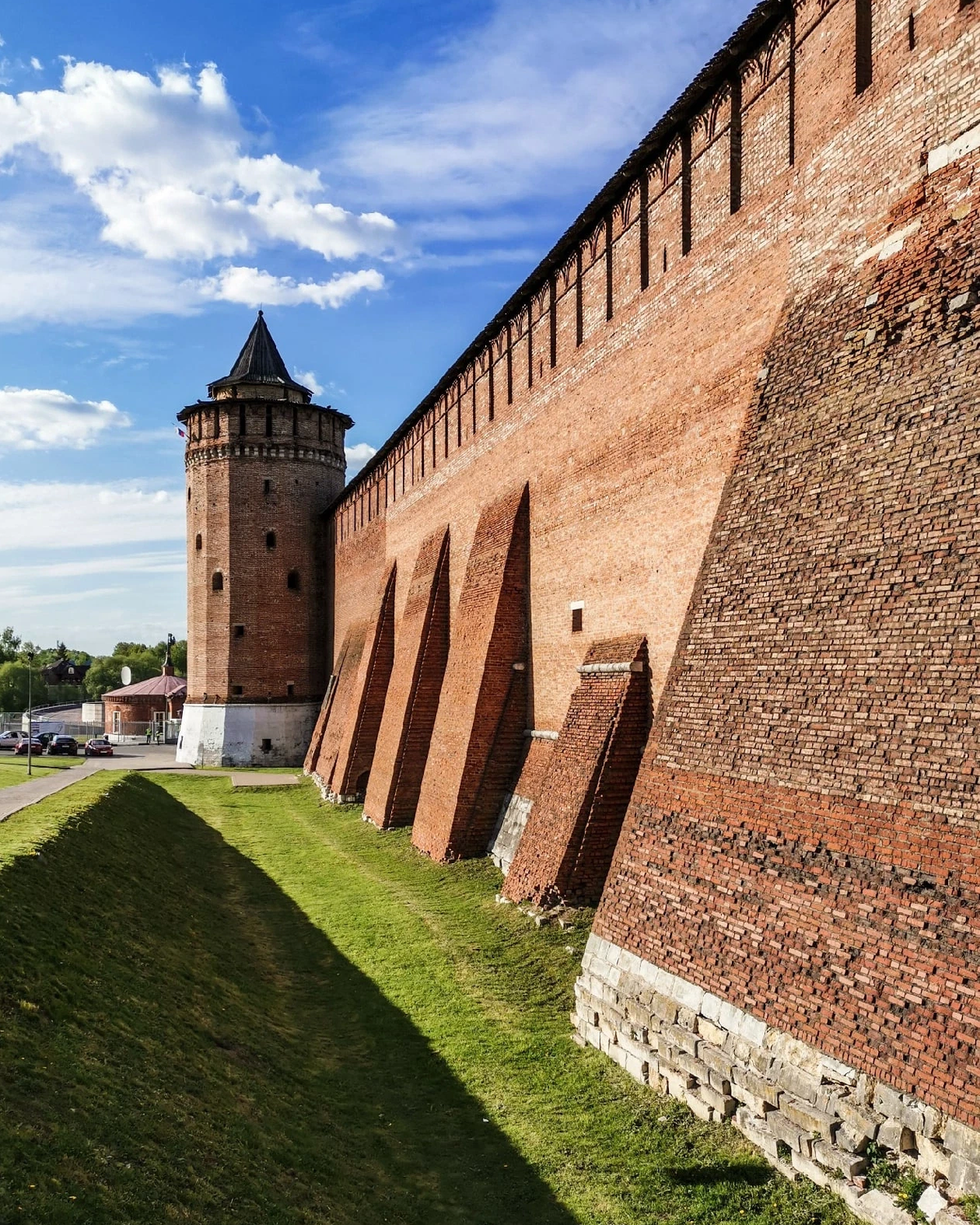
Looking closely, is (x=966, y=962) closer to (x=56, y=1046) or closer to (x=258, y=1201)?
(x=258, y=1201)

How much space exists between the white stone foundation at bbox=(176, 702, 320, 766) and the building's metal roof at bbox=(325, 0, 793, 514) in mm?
17900

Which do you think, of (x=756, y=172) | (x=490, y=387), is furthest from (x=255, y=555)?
(x=756, y=172)

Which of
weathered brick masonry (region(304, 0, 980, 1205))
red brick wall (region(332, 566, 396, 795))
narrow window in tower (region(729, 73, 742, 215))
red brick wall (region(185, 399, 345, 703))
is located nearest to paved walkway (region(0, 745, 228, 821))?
red brick wall (region(185, 399, 345, 703))

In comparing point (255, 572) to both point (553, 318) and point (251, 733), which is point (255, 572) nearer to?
point (251, 733)

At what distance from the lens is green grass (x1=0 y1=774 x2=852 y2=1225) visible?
534cm

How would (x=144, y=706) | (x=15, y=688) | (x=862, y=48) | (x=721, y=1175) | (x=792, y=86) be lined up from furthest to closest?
(x=15, y=688) → (x=144, y=706) → (x=792, y=86) → (x=862, y=48) → (x=721, y=1175)

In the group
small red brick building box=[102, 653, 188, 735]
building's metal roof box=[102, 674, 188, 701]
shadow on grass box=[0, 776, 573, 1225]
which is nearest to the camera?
shadow on grass box=[0, 776, 573, 1225]

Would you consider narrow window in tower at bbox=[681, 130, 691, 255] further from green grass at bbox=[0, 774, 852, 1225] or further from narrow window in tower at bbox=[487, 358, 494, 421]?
green grass at bbox=[0, 774, 852, 1225]

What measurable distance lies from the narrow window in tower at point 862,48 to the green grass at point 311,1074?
8.35m

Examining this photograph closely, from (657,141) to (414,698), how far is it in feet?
35.5

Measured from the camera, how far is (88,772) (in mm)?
24359

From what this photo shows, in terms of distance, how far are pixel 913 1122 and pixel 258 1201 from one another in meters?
3.70

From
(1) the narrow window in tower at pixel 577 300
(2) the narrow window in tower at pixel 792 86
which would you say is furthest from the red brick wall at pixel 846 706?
(1) the narrow window in tower at pixel 577 300

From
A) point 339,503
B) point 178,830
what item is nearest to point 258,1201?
point 178,830
